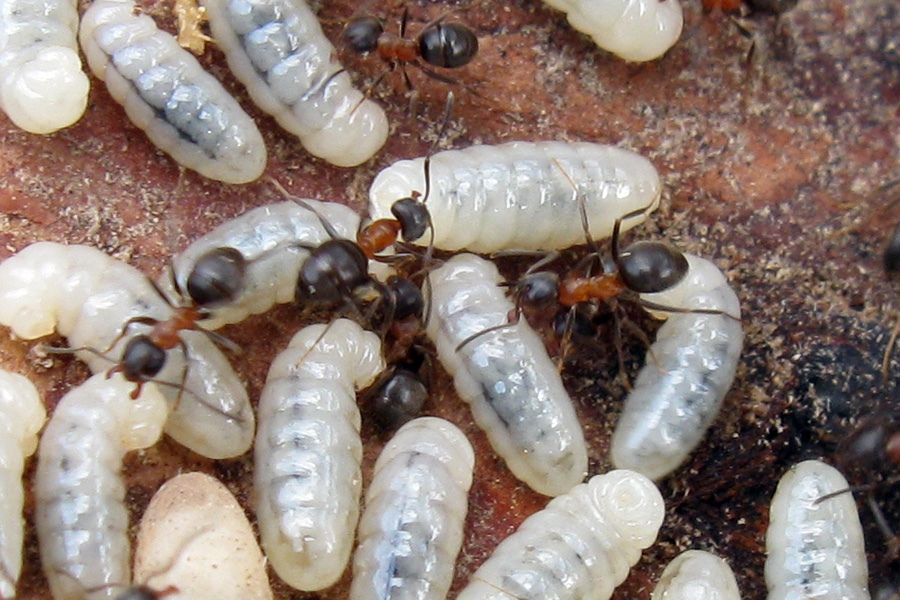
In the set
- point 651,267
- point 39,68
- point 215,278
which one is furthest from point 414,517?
point 39,68

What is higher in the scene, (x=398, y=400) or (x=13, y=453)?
(x=13, y=453)

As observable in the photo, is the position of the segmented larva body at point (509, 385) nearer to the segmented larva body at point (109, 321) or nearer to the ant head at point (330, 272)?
the ant head at point (330, 272)

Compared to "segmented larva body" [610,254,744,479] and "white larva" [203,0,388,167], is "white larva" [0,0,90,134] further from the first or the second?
"segmented larva body" [610,254,744,479]

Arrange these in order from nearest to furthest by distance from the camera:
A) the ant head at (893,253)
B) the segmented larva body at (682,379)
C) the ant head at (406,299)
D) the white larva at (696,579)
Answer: the white larva at (696,579)
the segmented larva body at (682,379)
the ant head at (406,299)
the ant head at (893,253)

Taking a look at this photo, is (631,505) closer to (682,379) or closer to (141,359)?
(682,379)

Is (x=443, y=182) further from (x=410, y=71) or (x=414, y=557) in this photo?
(x=414, y=557)

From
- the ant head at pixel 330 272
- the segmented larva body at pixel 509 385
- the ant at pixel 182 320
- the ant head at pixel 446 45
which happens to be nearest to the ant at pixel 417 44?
the ant head at pixel 446 45
